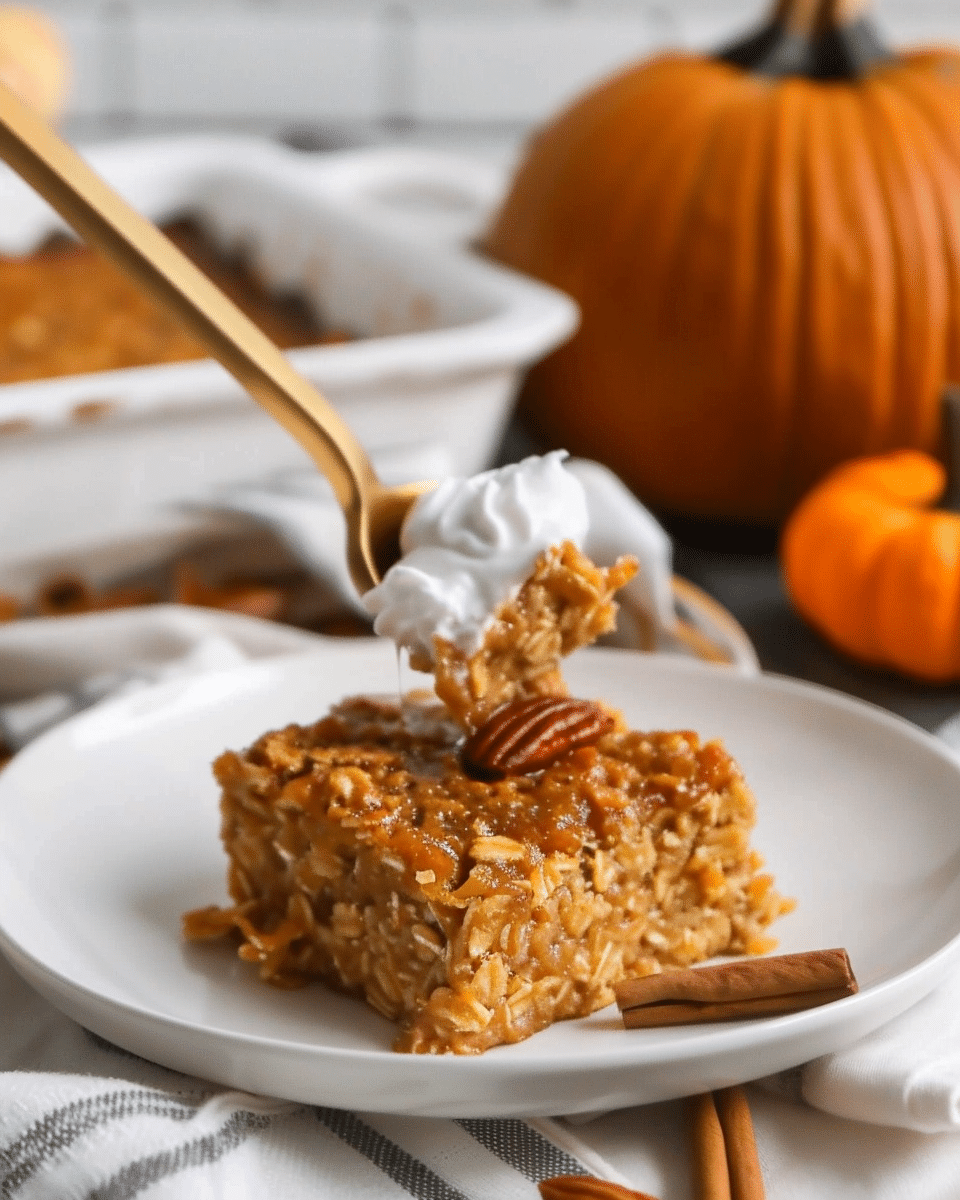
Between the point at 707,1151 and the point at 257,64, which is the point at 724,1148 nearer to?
the point at 707,1151

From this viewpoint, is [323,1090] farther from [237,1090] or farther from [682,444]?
[682,444]

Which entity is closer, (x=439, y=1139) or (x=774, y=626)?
(x=439, y=1139)

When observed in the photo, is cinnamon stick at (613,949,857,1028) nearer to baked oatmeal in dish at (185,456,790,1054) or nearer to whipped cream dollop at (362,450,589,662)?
baked oatmeal in dish at (185,456,790,1054)

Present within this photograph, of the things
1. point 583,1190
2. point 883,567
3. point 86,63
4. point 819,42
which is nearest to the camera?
point 583,1190

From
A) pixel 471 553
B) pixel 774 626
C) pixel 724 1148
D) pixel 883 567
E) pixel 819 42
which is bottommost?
pixel 774 626

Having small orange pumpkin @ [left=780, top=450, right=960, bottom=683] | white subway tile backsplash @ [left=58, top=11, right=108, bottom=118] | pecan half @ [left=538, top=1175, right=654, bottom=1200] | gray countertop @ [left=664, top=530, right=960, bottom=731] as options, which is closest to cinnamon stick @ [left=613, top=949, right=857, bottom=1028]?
pecan half @ [left=538, top=1175, right=654, bottom=1200]

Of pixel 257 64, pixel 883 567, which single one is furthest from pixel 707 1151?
pixel 257 64

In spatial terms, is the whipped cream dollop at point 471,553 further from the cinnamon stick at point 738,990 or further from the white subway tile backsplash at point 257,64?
the white subway tile backsplash at point 257,64
